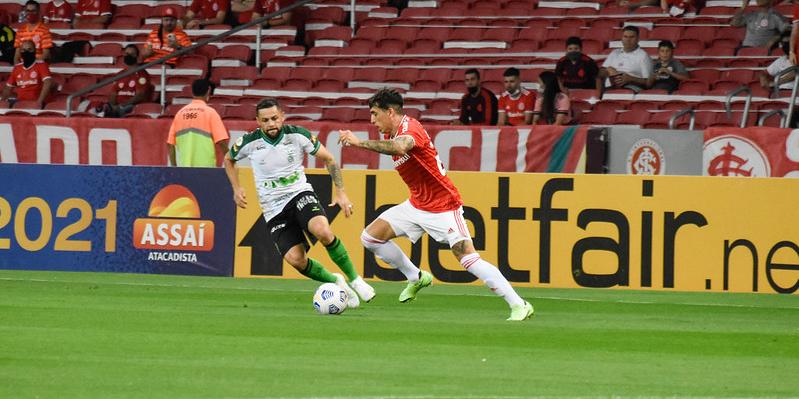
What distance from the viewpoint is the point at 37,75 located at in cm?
2441

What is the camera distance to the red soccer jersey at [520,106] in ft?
66.6

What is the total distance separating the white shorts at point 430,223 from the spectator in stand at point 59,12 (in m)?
16.7

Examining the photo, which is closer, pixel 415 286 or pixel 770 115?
pixel 415 286

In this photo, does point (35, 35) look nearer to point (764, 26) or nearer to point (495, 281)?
point (764, 26)

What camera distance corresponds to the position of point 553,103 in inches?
778

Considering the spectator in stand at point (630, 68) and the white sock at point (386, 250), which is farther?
the spectator in stand at point (630, 68)

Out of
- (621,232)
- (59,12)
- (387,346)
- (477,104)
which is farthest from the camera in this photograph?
(59,12)

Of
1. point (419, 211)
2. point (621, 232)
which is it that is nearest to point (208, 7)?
point (621, 232)

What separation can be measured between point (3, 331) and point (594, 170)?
382 inches

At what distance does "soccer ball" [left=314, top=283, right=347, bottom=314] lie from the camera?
1196 centimetres

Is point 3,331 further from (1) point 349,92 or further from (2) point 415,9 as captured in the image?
(2) point 415,9

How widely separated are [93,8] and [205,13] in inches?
103

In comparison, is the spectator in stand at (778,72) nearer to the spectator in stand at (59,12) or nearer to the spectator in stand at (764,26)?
the spectator in stand at (764,26)

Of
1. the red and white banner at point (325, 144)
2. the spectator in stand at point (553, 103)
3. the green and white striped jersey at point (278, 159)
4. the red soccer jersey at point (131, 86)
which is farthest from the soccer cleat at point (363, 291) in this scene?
the red soccer jersey at point (131, 86)
